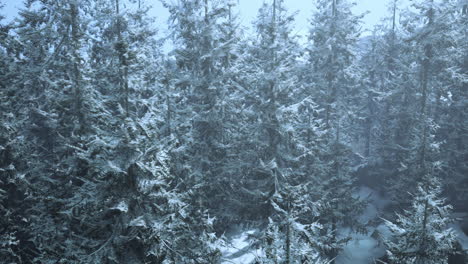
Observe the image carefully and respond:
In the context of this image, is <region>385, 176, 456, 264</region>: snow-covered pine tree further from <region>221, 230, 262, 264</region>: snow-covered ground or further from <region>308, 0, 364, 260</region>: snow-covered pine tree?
<region>308, 0, 364, 260</region>: snow-covered pine tree

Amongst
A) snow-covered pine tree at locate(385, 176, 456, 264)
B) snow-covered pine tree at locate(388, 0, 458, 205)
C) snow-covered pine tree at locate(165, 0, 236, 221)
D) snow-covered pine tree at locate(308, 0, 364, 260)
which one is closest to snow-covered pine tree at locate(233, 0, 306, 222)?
snow-covered pine tree at locate(165, 0, 236, 221)

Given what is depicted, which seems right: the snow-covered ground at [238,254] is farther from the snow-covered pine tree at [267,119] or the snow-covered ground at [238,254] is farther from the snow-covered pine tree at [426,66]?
the snow-covered pine tree at [426,66]

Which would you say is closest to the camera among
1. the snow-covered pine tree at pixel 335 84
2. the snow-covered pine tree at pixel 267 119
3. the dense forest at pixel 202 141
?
the dense forest at pixel 202 141

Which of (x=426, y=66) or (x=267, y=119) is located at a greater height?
(x=426, y=66)

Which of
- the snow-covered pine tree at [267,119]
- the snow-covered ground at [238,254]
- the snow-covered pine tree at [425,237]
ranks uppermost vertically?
the snow-covered pine tree at [267,119]

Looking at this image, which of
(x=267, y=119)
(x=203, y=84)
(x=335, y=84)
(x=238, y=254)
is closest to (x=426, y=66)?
(x=335, y=84)

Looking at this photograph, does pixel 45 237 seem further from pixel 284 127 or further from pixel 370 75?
pixel 370 75

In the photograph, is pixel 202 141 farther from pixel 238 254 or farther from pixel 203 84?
pixel 238 254

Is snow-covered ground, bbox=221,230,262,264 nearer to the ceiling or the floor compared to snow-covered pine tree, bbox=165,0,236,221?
nearer to the floor

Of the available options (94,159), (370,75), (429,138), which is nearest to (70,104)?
(94,159)

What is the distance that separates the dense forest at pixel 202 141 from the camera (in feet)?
32.4

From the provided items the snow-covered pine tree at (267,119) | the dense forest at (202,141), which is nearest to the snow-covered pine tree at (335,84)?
the dense forest at (202,141)

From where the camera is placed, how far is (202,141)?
1778cm

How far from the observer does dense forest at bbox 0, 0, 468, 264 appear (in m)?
9.87
